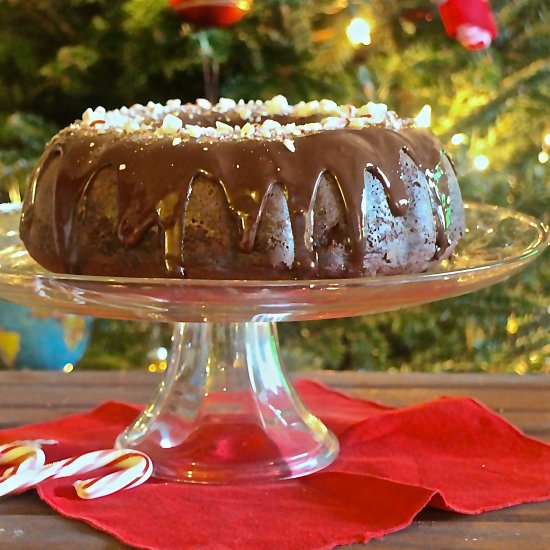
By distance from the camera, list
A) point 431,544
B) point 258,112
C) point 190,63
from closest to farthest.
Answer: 1. point 431,544
2. point 258,112
3. point 190,63

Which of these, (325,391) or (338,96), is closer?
(325,391)

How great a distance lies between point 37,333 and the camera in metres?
1.63

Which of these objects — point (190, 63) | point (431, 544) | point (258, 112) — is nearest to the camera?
point (431, 544)

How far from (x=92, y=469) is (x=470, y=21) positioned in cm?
88

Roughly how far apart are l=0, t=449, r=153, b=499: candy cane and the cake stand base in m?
0.03

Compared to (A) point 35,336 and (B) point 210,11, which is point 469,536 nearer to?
(B) point 210,11

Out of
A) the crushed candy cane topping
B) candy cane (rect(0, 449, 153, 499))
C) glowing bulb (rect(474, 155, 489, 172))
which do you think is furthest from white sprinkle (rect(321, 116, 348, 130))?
glowing bulb (rect(474, 155, 489, 172))

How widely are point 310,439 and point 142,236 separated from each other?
276mm

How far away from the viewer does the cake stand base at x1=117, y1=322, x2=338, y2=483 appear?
83cm

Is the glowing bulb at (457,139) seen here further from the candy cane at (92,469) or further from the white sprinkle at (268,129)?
the candy cane at (92,469)

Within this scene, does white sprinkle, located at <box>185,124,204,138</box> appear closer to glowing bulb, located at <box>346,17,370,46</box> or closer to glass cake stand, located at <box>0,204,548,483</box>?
glass cake stand, located at <box>0,204,548,483</box>

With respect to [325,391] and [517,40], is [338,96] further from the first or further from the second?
[325,391]

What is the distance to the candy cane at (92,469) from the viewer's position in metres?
0.75

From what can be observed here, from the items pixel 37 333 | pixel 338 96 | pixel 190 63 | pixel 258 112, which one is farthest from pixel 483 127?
pixel 37 333
